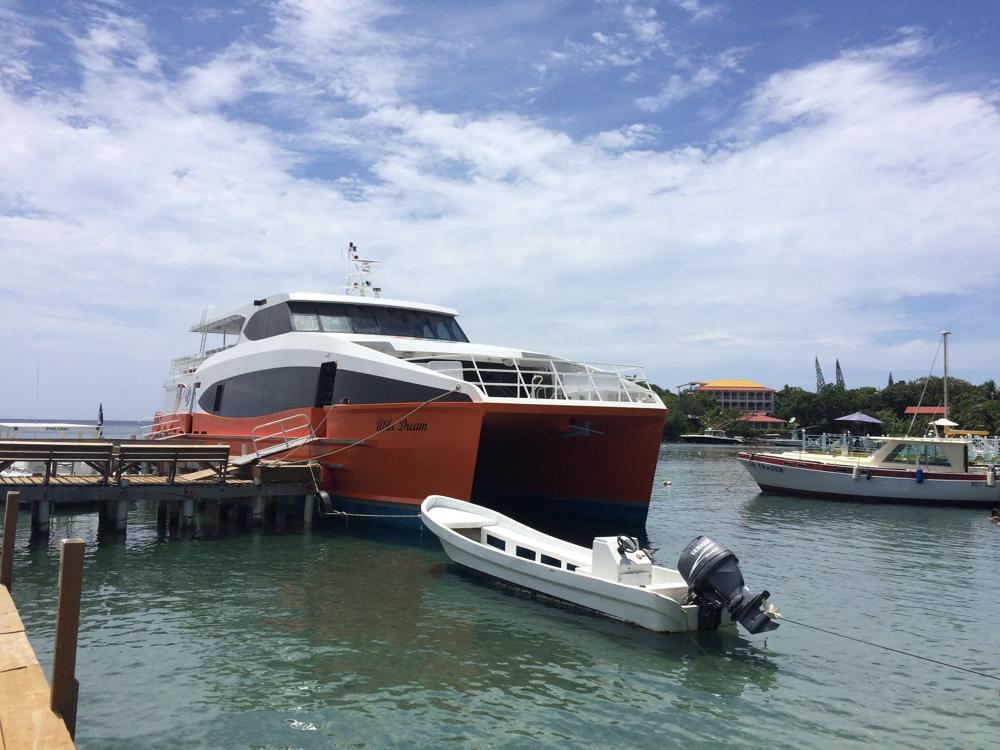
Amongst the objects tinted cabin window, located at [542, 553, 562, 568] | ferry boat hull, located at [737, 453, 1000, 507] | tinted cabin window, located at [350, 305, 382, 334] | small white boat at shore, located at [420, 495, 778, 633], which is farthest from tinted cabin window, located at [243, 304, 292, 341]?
ferry boat hull, located at [737, 453, 1000, 507]

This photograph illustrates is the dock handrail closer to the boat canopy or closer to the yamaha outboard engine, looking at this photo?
the boat canopy

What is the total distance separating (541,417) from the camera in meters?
15.0

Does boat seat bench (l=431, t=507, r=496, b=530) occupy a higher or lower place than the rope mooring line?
lower

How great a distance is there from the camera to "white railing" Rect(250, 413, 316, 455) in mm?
17516

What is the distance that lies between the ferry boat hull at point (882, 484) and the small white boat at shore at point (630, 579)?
772 inches

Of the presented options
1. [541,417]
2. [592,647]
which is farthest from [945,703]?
[541,417]

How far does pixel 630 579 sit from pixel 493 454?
30.2 feet

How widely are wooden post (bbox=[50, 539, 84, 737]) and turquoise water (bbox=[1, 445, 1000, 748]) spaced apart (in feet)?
4.87

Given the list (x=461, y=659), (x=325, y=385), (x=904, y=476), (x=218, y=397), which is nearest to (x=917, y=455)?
(x=904, y=476)

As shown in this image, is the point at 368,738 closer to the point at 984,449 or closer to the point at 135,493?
the point at 135,493

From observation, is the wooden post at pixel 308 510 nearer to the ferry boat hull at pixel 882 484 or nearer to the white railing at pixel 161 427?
the white railing at pixel 161 427

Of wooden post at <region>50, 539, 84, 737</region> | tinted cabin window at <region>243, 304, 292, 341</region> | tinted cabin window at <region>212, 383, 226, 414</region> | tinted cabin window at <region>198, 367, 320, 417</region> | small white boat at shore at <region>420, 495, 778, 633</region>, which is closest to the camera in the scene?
wooden post at <region>50, 539, 84, 737</region>

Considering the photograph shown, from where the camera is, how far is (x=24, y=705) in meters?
4.80

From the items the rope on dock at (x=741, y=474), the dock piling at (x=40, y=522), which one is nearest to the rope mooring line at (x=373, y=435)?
the dock piling at (x=40, y=522)
